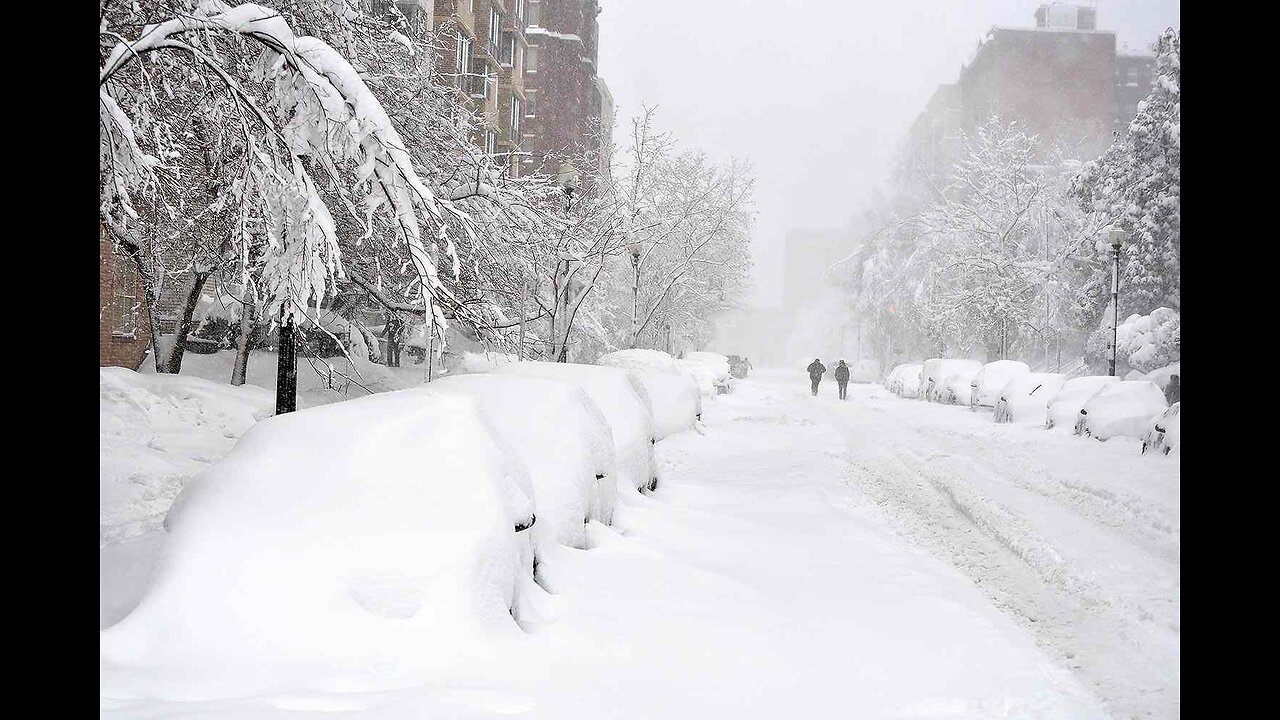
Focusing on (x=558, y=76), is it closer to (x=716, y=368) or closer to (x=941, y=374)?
(x=716, y=368)

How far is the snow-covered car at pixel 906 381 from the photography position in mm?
37250

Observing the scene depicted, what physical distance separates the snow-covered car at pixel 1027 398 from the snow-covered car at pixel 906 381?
43.2 ft

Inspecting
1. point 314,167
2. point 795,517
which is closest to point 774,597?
point 795,517

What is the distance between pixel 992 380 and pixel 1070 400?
8.43 m

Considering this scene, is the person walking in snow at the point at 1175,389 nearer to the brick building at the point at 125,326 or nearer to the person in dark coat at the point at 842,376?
the brick building at the point at 125,326

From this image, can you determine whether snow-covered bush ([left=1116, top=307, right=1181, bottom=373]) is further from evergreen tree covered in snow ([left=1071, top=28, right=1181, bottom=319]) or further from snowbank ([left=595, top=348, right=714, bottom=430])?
snowbank ([left=595, top=348, right=714, bottom=430])

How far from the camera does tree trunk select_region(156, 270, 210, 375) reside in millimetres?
14828

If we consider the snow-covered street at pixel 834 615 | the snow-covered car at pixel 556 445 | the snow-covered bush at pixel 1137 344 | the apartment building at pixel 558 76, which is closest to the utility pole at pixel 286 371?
the snow-covered car at pixel 556 445

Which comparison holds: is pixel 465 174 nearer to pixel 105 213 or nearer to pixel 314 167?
pixel 314 167

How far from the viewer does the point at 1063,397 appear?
1939 centimetres

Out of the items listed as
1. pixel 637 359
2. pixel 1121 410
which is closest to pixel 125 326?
pixel 637 359
